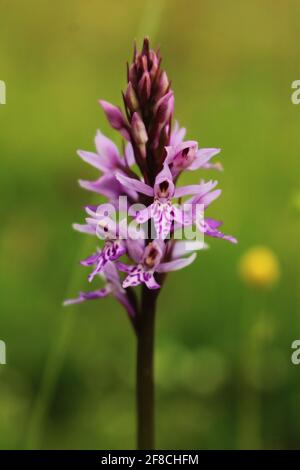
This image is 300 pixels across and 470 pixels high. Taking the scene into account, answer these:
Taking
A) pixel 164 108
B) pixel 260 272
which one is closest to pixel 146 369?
pixel 164 108

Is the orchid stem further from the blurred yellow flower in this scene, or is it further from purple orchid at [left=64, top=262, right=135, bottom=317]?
the blurred yellow flower

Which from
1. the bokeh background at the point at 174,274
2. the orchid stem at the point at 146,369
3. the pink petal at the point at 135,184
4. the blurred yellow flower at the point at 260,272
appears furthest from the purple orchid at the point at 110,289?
the blurred yellow flower at the point at 260,272

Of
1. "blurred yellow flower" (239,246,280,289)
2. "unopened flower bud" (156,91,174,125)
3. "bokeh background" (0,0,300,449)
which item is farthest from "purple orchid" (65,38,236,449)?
"blurred yellow flower" (239,246,280,289)

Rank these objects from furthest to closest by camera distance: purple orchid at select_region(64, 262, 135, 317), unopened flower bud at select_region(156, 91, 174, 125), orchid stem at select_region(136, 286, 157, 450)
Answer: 1. purple orchid at select_region(64, 262, 135, 317)
2. orchid stem at select_region(136, 286, 157, 450)
3. unopened flower bud at select_region(156, 91, 174, 125)

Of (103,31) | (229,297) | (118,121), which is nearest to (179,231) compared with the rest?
(118,121)

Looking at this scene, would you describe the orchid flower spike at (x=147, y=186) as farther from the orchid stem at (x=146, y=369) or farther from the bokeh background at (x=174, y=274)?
the bokeh background at (x=174, y=274)

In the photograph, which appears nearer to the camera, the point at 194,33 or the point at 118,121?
the point at 118,121
